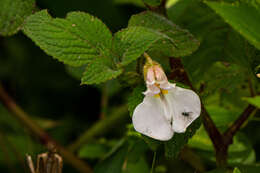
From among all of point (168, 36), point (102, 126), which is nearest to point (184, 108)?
point (168, 36)

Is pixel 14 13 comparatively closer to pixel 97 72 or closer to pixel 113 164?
pixel 97 72

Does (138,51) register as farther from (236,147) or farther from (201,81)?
(236,147)

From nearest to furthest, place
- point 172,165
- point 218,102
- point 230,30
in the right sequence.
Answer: point 230,30 → point 218,102 → point 172,165

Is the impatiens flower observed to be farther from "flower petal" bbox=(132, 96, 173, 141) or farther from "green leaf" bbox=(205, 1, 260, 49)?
"green leaf" bbox=(205, 1, 260, 49)

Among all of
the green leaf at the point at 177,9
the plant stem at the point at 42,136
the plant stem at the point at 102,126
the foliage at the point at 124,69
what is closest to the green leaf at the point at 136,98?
the foliage at the point at 124,69

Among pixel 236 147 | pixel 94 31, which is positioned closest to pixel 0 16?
pixel 94 31

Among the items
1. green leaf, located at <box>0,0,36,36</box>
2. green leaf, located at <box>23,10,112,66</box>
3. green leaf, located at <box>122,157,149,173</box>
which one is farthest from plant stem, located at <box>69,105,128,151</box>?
green leaf, located at <box>23,10,112,66</box>

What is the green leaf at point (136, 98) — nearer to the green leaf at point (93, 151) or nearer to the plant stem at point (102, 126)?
the green leaf at point (93, 151)

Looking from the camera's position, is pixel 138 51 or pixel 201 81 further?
pixel 201 81
